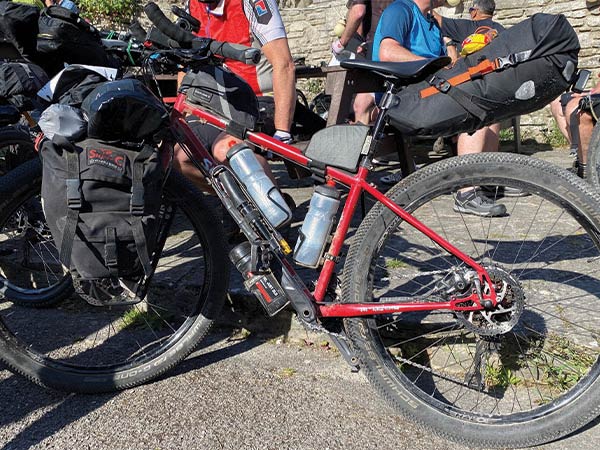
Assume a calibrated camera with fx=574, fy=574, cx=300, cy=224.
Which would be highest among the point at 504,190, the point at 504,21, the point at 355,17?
the point at 504,190

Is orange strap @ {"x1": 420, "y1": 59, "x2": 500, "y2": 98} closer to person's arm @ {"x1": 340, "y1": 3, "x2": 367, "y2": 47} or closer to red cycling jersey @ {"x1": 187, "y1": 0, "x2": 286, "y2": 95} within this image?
red cycling jersey @ {"x1": 187, "y1": 0, "x2": 286, "y2": 95}

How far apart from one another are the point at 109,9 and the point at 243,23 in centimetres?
1033

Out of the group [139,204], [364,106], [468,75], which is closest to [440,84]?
[468,75]

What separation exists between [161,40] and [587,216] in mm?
1737

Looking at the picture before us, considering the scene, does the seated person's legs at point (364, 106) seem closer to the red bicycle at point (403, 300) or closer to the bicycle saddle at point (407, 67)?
the red bicycle at point (403, 300)

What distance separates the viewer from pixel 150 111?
87.2 inches

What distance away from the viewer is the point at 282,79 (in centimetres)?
325

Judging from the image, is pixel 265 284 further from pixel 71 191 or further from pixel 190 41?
pixel 190 41

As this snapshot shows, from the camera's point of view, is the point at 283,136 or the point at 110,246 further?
the point at 283,136

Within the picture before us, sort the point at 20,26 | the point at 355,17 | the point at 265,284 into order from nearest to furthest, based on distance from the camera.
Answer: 1. the point at 265,284
2. the point at 20,26
3. the point at 355,17

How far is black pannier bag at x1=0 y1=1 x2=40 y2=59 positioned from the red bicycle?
3.22 feet

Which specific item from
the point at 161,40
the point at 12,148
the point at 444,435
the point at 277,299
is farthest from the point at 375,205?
the point at 12,148

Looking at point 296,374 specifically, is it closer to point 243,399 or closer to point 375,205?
point 243,399

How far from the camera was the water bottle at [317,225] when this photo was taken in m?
2.28
